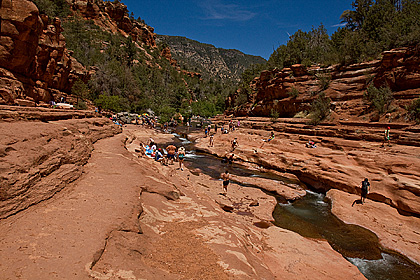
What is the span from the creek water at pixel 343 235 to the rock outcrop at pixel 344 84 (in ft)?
41.1

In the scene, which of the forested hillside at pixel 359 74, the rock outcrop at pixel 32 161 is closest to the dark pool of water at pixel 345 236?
the rock outcrop at pixel 32 161

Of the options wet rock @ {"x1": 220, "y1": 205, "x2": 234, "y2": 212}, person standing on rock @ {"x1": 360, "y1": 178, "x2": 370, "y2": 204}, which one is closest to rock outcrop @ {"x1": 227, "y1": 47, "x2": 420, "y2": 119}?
person standing on rock @ {"x1": 360, "y1": 178, "x2": 370, "y2": 204}

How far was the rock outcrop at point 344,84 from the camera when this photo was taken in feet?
58.0

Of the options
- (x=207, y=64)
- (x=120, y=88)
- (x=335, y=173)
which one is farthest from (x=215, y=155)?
(x=207, y=64)

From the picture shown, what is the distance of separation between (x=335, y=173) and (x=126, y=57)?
69.1m

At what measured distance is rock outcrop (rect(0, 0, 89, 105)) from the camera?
14.4 meters

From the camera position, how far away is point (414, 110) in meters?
15.3

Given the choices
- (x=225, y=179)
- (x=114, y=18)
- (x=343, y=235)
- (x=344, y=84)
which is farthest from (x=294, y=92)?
(x=114, y=18)

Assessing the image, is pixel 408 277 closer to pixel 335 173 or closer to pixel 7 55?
pixel 335 173

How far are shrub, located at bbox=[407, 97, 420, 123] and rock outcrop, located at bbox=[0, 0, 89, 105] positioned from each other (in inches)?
1013

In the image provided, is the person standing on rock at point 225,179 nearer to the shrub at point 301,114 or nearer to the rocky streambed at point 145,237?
Result: the rocky streambed at point 145,237

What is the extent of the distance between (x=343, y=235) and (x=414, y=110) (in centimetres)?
1332

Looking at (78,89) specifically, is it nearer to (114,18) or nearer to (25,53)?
(25,53)

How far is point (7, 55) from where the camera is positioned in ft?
48.9
